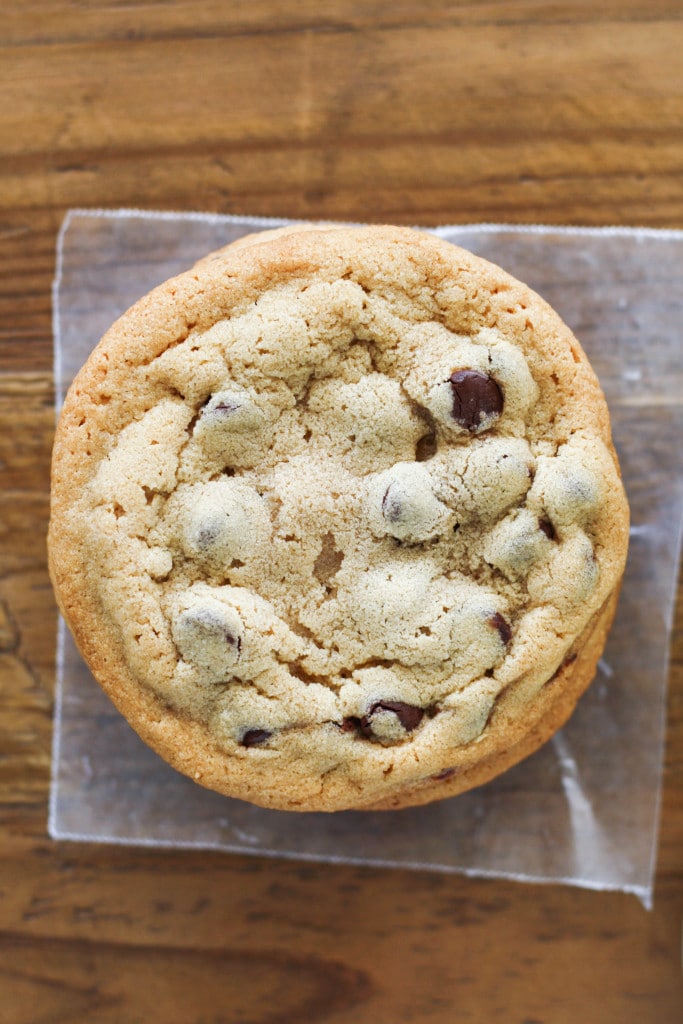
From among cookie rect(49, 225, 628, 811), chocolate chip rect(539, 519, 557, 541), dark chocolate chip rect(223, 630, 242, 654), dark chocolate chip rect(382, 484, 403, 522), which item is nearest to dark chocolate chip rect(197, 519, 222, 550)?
cookie rect(49, 225, 628, 811)

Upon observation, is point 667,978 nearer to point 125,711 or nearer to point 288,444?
point 125,711

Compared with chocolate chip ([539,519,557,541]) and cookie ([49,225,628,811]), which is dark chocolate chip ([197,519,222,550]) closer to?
cookie ([49,225,628,811])

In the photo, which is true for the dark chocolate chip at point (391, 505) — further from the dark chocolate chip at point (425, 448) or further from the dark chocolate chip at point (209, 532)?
the dark chocolate chip at point (209, 532)

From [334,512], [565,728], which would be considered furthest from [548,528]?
[565,728]

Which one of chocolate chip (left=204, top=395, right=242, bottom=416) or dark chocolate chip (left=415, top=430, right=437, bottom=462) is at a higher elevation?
chocolate chip (left=204, top=395, right=242, bottom=416)

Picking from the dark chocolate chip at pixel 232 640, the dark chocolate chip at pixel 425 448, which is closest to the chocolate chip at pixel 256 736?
the dark chocolate chip at pixel 232 640

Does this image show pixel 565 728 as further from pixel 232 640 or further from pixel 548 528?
pixel 232 640
